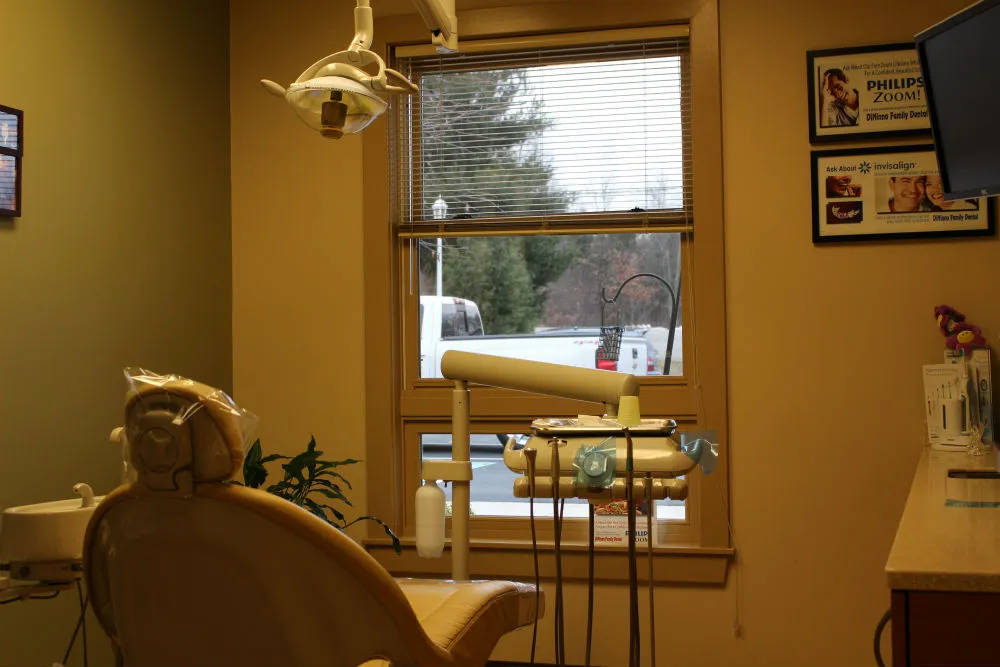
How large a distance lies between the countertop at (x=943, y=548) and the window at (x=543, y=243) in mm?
1411

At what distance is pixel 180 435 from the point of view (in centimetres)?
136

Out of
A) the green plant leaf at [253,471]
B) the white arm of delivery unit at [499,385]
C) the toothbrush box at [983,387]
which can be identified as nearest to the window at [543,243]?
the green plant leaf at [253,471]

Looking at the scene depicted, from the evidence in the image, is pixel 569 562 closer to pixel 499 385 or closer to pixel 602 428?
pixel 499 385

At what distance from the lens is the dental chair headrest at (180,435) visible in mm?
1351

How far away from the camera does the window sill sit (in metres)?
3.26

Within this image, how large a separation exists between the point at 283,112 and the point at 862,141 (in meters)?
2.12

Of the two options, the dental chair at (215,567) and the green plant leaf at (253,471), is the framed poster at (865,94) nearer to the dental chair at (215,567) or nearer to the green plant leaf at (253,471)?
the green plant leaf at (253,471)

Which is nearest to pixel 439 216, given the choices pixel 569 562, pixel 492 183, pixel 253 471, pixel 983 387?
pixel 492 183

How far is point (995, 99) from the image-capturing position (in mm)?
2076

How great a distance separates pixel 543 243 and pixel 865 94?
1214mm

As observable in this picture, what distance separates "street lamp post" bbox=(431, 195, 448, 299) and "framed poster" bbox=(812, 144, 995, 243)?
1326 mm

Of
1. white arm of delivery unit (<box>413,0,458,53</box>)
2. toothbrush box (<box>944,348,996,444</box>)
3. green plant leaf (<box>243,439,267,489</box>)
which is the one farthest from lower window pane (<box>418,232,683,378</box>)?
white arm of delivery unit (<box>413,0,458,53</box>)

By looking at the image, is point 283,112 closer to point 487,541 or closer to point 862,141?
point 487,541

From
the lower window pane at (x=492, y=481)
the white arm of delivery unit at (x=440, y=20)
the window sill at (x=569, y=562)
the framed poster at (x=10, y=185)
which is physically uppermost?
the white arm of delivery unit at (x=440, y=20)
